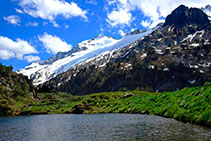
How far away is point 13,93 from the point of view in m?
113

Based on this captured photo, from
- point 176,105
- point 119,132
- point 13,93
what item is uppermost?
point 13,93

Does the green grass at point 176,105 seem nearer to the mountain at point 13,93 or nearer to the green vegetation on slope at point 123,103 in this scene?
the green vegetation on slope at point 123,103

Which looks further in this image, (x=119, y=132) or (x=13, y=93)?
(x=13, y=93)

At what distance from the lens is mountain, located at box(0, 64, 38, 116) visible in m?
93.4

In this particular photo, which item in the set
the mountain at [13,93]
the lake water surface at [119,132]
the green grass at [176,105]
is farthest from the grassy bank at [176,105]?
the mountain at [13,93]

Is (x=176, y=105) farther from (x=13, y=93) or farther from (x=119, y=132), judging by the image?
(x=13, y=93)

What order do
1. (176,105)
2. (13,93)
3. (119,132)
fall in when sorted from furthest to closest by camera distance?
(13,93)
(176,105)
(119,132)

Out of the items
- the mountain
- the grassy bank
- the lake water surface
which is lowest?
the lake water surface

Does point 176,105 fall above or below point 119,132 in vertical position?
above

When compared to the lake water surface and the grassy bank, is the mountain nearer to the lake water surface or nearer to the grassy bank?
the grassy bank

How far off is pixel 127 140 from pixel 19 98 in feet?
348

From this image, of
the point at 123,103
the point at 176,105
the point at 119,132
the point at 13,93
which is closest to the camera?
the point at 119,132

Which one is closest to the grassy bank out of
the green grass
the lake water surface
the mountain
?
the green grass

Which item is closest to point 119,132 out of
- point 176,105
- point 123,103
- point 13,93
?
point 176,105
